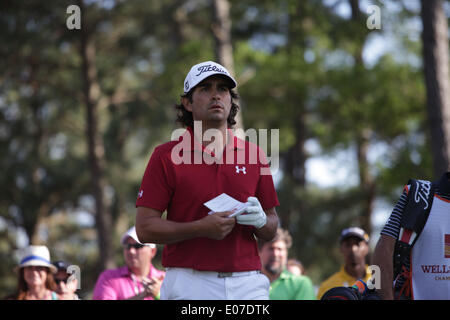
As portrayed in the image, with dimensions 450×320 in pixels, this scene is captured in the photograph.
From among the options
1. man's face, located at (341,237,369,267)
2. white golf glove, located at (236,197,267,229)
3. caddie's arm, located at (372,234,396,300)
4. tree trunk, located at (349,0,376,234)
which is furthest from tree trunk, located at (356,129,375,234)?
white golf glove, located at (236,197,267,229)

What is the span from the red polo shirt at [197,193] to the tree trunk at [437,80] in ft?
22.9

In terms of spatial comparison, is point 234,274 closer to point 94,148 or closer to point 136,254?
point 136,254

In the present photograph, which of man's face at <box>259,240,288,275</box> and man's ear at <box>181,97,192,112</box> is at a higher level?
man's ear at <box>181,97,192,112</box>

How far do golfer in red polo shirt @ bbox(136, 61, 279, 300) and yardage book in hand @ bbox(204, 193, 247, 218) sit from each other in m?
0.03

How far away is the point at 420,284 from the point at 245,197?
3.86 feet

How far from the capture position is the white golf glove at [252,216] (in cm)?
332

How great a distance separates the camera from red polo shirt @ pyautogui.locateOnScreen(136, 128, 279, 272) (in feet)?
11.1

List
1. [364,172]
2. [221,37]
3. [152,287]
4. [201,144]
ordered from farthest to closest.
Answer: [364,172], [221,37], [152,287], [201,144]

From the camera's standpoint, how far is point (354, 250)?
7.94 m

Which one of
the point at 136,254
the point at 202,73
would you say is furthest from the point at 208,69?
the point at 136,254

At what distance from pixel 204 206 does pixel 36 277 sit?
168 inches

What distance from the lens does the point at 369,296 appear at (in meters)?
3.62

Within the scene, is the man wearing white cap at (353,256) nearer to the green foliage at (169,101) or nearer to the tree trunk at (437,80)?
the tree trunk at (437,80)

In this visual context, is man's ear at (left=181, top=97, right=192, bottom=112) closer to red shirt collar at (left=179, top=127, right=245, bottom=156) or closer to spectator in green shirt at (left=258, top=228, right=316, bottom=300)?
red shirt collar at (left=179, top=127, right=245, bottom=156)
